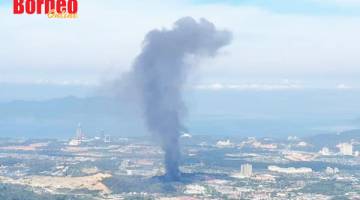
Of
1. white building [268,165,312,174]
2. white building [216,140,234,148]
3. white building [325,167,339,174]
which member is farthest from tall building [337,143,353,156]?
white building [268,165,312,174]

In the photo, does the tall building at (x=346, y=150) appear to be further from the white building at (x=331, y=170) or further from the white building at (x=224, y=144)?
the white building at (x=331, y=170)

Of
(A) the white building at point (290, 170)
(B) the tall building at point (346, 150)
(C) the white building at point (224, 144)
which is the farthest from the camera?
(C) the white building at point (224, 144)

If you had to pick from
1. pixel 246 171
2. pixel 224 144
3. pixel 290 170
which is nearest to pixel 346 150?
pixel 224 144

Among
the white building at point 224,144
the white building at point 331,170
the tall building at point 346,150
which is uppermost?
the white building at point 224,144

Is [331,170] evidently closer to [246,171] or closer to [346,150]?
[246,171]

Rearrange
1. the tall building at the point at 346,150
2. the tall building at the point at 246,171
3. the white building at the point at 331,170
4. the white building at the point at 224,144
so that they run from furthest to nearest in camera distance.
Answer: the white building at the point at 224,144 → the tall building at the point at 346,150 → the white building at the point at 331,170 → the tall building at the point at 246,171

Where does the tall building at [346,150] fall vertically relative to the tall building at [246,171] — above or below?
above

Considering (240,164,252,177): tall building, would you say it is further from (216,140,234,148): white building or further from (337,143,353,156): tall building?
(216,140,234,148): white building

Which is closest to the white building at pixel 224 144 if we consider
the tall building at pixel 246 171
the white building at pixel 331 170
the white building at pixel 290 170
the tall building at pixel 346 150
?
the tall building at pixel 346 150

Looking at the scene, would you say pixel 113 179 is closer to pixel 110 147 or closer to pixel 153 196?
pixel 153 196

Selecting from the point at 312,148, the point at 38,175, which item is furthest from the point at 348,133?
the point at 38,175

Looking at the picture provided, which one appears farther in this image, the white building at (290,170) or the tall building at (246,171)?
the white building at (290,170)

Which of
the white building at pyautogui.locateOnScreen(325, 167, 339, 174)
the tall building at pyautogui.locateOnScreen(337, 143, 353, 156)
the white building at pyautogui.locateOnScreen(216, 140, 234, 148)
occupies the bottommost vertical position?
the white building at pyautogui.locateOnScreen(325, 167, 339, 174)
